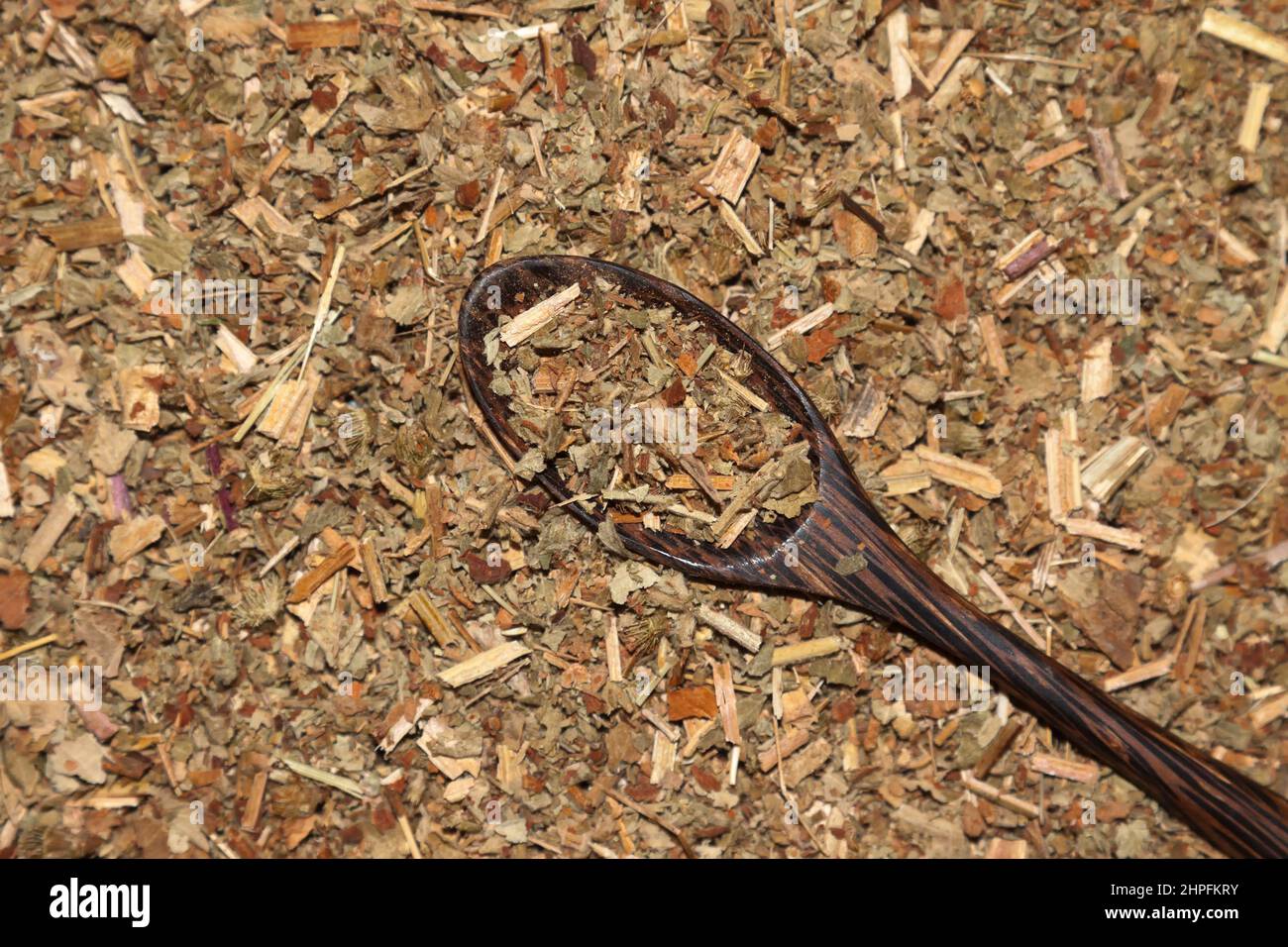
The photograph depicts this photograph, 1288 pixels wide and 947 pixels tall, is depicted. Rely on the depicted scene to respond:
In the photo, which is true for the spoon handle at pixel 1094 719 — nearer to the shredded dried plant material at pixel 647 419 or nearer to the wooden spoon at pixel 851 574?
the wooden spoon at pixel 851 574

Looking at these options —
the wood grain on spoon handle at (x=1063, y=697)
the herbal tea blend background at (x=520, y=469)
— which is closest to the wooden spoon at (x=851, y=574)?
the wood grain on spoon handle at (x=1063, y=697)

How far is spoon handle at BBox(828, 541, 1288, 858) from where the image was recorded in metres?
2.82

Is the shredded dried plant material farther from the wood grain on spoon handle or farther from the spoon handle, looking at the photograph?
the spoon handle

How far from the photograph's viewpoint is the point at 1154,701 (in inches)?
127

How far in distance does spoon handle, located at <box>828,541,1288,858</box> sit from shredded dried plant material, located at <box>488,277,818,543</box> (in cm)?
38

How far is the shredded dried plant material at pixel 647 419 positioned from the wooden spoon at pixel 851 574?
1.6 inches

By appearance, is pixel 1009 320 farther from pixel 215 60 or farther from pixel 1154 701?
pixel 215 60

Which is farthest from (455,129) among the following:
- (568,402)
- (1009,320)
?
(1009,320)

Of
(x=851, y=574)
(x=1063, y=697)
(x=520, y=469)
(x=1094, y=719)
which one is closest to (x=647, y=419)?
(x=520, y=469)

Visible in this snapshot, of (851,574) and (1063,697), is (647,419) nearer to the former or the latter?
(851,574)

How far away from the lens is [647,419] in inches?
116

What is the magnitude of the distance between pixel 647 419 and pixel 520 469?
399 mm

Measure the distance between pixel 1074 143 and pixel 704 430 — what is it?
5.23 feet

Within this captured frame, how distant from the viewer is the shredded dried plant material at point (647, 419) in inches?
116
